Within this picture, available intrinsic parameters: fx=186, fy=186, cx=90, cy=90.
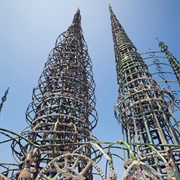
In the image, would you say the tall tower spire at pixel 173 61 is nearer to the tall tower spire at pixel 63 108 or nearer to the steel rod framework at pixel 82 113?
the steel rod framework at pixel 82 113

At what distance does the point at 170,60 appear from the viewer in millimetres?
29953

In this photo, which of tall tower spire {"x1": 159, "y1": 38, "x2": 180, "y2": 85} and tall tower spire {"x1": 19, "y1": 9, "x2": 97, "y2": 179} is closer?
tall tower spire {"x1": 19, "y1": 9, "x2": 97, "y2": 179}

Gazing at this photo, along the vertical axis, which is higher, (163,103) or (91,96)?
(91,96)

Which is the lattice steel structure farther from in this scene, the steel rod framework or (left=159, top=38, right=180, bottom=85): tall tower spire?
(left=159, top=38, right=180, bottom=85): tall tower spire

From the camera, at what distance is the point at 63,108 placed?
826 inches

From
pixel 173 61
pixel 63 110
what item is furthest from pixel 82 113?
pixel 173 61

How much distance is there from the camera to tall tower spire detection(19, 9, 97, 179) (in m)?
16.5

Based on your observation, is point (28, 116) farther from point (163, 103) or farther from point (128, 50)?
point (128, 50)

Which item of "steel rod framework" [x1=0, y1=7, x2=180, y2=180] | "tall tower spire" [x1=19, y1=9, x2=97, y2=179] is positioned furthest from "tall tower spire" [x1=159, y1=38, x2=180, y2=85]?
"tall tower spire" [x1=19, y1=9, x2=97, y2=179]

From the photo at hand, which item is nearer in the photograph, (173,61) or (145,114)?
(145,114)

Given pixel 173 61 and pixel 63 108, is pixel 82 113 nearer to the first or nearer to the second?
pixel 63 108

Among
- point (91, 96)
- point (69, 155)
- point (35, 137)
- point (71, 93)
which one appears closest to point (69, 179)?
point (69, 155)

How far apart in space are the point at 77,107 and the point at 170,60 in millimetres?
17809

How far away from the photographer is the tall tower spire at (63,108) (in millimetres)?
16469
